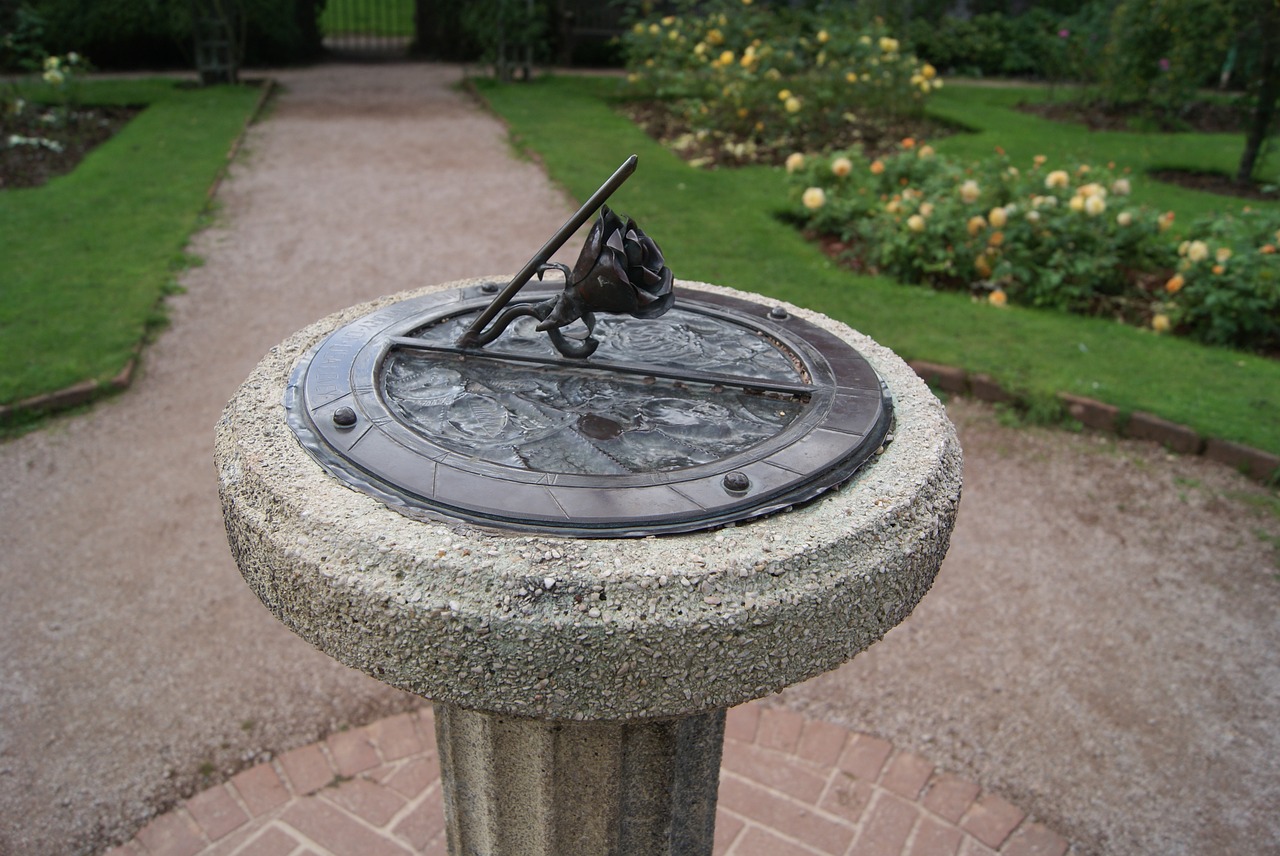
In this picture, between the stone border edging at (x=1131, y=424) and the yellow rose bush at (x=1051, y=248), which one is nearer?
the stone border edging at (x=1131, y=424)

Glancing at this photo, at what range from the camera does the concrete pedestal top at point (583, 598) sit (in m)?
1.56

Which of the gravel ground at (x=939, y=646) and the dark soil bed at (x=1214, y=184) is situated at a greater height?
the dark soil bed at (x=1214, y=184)

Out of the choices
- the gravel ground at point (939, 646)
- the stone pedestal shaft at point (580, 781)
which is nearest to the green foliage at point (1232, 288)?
the gravel ground at point (939, 646)

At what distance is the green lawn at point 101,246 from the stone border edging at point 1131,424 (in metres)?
4.38

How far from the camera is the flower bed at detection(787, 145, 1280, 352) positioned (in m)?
5.62

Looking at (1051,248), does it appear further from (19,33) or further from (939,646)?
(19,33)

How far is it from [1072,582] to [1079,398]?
4.37 feet

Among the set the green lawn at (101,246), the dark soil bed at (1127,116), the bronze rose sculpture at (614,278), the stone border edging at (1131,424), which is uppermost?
the bronze rose sculpture at (614,278)

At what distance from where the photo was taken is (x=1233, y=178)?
9500 millimetres

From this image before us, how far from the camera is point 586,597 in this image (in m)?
1.56

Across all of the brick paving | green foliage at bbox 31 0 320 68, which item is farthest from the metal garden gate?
the brick paving

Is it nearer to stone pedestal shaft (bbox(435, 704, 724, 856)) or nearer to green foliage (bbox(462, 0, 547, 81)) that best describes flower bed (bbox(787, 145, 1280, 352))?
stone pedestal shaft (bbox(435, 704, 724, 856))

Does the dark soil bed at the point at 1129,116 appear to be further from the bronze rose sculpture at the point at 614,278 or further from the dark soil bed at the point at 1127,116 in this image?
the bronze rose sculpture at the point at 614,278

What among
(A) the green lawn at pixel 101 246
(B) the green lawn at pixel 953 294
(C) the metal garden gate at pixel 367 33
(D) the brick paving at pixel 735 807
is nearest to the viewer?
(D) the brick paving at pixel 735 807
